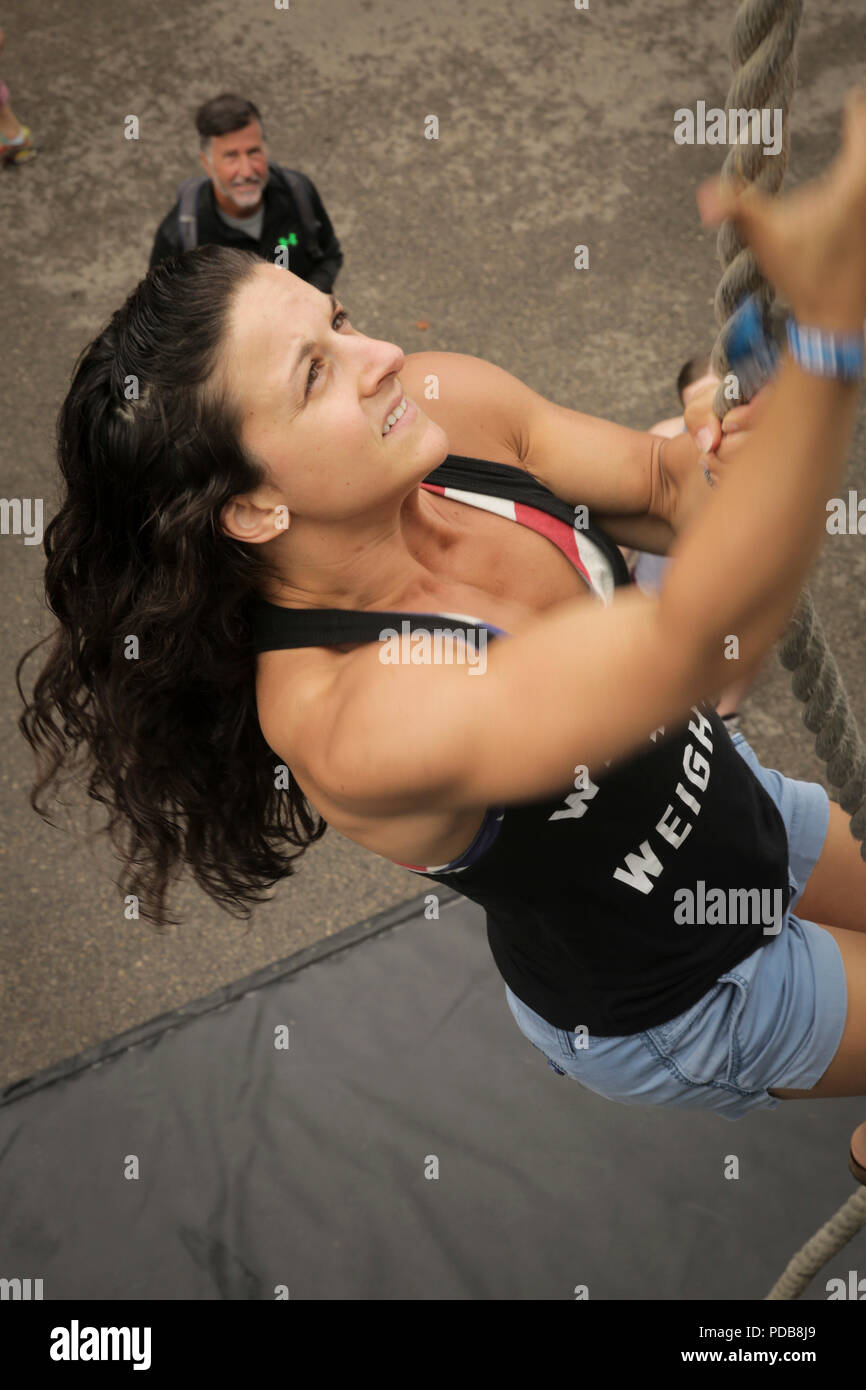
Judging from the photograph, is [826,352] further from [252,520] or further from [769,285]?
[252,520]

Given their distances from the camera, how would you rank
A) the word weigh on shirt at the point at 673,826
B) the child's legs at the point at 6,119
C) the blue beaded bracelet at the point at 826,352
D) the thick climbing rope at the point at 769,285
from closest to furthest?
the blue beaded bracelet at the point at 826,352
the thick climbing rope at the point at 769,285
the word weigh on shirt at the point at 673,826
the child's legs at the point at 6,119

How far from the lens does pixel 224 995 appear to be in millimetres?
3143

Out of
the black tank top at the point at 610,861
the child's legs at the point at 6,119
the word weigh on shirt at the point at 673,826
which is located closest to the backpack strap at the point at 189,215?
the child's legs at the point at 6,119

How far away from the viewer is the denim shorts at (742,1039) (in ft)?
5.50

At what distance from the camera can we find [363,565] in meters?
1.50

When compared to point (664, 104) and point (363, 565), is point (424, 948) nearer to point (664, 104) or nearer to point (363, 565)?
point (363, 565)

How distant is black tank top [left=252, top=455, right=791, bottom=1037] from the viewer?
1.48 meters

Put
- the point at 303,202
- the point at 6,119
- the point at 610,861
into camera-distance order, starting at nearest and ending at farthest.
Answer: the point at 610,861 → the point at 303,202 → the point at 6,119

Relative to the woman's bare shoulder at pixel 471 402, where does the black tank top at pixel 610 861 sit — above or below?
below

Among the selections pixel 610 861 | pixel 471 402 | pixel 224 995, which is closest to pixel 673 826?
pixel 610 861

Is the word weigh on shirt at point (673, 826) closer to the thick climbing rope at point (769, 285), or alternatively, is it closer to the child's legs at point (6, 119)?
the thick climbing rope at point (769, 285)

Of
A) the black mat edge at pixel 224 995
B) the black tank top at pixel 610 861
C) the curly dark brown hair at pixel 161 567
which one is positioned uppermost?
the curly dark brown hair at pixel 161 567

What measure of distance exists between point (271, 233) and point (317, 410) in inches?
103

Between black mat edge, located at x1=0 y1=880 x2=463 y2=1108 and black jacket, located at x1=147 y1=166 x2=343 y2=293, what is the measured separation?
72.3 inches
